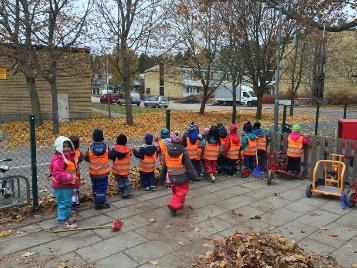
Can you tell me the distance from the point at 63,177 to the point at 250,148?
4.86 metres

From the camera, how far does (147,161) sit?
7.64 metres

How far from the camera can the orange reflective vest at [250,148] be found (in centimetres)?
894

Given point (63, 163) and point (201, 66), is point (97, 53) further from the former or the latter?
point (63, 163)

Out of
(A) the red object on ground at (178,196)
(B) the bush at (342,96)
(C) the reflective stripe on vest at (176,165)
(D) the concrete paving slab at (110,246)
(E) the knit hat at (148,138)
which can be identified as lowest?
(D) the concrete paving slab at (110,246)

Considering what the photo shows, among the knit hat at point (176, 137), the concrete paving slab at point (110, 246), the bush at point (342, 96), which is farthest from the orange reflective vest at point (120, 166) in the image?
the bush at point (342, 96)

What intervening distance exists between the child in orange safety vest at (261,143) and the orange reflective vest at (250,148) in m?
0.28

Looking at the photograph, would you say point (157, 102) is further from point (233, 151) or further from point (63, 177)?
point (63, 177)

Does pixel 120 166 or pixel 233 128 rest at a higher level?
pixel 233 128

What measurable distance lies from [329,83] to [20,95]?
3839cm

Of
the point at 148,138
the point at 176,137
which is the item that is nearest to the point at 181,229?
the point at 176,137

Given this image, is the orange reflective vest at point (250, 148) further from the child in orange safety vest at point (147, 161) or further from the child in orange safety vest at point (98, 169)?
the child in orange safety vest at point (98, 169)

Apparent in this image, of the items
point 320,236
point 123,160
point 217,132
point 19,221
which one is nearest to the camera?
point 320,236

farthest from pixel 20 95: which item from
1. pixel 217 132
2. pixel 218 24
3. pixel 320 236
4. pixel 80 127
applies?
pixel 320 236

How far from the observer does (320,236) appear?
Answer: 5.39 m
